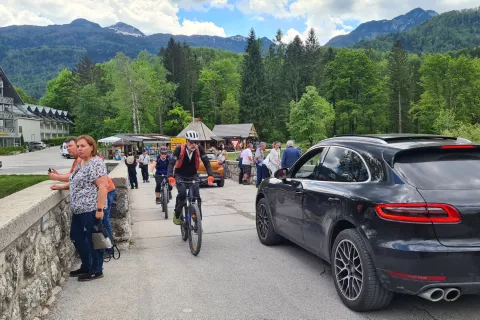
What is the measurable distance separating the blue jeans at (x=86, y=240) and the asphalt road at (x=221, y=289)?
0.72 ft

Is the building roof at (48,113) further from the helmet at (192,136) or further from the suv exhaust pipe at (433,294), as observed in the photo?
the suv exhaust pipe at (433,294)

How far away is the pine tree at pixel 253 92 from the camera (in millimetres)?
82000

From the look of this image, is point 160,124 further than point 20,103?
No

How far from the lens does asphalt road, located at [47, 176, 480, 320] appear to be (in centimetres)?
406

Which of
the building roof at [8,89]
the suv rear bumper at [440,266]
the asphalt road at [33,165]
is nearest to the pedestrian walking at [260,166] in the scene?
the suv rear bumper at [440,266]

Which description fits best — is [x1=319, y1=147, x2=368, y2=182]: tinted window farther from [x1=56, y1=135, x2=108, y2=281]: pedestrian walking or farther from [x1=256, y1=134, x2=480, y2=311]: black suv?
[x1=56, y1=135, x2=108, y2=281]: pedestrian walking

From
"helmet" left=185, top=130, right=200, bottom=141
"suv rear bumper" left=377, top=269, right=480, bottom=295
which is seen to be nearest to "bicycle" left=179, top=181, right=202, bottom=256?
"helmet" left=185, top=130, right=200, bottom=141

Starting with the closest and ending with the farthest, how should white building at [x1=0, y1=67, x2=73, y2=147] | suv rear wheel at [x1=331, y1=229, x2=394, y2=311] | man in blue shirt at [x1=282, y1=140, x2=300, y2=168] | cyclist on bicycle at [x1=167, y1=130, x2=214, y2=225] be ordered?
1. suv rear wheel at [x1=331, y1=229, x2=394, y2=311]
2. cyclist on bicycle at [x1=167, y1=130, x2=214, y2=225]
3. man in blue shirt at [x1=282, y1=140, x2=300, y2=168]
4. white building at [x1=0, y1=67, x2=73, y2=147]

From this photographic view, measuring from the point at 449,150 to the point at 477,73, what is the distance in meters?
68.6

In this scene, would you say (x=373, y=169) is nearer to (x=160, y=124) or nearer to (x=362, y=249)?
(x=362, y=249)

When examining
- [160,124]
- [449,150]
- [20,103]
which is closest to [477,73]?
[160,124]

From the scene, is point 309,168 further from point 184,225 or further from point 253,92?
point 253,92

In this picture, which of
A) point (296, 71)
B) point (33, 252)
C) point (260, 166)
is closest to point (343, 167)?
point (33, 252)

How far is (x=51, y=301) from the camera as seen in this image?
14.3 feet
